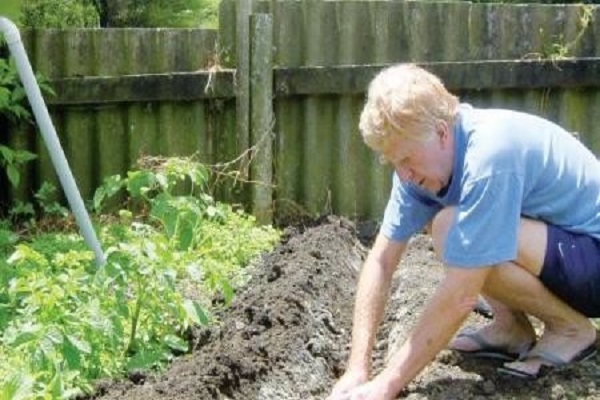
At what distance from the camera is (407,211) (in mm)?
4152

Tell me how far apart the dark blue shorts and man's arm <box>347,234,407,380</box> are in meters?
0.49

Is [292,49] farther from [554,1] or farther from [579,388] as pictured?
[554,1]

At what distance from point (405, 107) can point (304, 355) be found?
1240mm

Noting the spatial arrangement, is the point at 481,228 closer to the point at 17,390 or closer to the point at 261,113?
the point at 17,390

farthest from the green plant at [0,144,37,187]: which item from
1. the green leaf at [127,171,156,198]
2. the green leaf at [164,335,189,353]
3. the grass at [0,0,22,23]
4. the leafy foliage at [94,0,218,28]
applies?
the leafy foliage at [94,0,218,28]

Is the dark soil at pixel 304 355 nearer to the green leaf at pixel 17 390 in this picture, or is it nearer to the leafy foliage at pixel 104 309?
the leafy foliage at pixel 104 309

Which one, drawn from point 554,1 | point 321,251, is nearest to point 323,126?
point 321,251

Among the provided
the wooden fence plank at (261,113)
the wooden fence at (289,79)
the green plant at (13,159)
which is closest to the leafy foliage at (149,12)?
the wooden fence at (289,79)

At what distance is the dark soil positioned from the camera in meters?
4.10

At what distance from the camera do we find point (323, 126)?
7660mm

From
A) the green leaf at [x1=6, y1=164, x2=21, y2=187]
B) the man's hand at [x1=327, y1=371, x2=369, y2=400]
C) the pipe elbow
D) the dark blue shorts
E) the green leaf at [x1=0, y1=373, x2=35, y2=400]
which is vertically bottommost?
the man's hand at [x1=327, y1=371, x2=369, y2=400]

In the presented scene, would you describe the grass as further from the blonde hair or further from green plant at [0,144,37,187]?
the blonde hair

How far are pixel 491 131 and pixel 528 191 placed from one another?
0.32 metres

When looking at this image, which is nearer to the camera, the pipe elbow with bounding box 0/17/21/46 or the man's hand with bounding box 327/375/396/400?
the man's hand with bounding box 327/375/396/400
